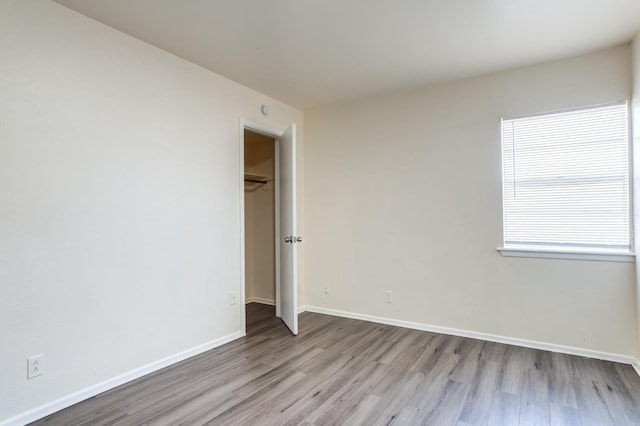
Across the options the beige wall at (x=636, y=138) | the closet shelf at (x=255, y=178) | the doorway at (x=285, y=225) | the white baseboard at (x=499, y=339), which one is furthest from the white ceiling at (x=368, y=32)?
the white baseboard at (x=499, y=339)

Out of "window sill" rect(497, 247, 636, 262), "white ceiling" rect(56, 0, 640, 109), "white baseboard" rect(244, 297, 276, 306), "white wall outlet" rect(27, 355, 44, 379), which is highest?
"white ceiling" rect(56, 0, 640, 109)

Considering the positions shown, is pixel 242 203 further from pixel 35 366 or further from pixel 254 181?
pixel 35 366

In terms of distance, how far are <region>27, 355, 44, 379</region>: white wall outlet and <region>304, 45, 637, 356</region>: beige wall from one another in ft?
9.21

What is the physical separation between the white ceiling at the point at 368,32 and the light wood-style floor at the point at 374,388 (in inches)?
99.0

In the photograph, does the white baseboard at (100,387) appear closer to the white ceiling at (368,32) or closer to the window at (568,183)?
the white ceiling at (368,32)

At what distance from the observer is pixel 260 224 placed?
5078 millimetres

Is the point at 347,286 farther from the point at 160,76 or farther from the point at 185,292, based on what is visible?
the point at 160,76

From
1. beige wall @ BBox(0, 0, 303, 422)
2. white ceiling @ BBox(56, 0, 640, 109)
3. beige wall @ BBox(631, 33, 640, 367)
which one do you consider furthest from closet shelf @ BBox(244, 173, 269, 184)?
beige wall @ BBox(631, 33, 640, 367)

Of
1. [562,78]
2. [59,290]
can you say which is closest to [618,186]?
[562,78]

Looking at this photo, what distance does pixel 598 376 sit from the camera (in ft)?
8.38

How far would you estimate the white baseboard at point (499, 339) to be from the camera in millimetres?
2807

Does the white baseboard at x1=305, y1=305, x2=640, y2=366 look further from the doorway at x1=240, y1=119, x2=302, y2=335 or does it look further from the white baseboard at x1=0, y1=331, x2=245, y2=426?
the white baseboard at x1=0, y1=331, x2=245, y2=426

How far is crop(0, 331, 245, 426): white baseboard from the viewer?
2.02m

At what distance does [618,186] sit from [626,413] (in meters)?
1.69
